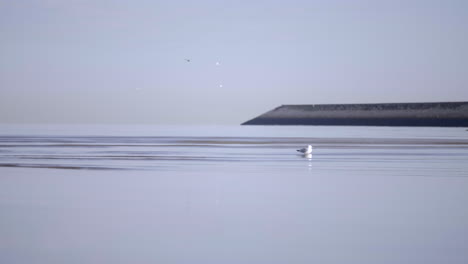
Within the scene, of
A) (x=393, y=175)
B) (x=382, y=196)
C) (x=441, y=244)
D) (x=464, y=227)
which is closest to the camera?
(x=441, y=244)

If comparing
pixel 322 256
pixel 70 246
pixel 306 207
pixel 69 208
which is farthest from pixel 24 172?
pixel 322 256

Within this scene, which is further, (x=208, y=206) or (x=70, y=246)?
(x=208, y=206)

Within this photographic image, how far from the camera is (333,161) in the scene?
2245 centimetres

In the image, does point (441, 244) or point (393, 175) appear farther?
point (393, 175)

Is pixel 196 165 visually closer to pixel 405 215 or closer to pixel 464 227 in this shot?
pixel 405 215

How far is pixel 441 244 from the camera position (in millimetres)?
7887

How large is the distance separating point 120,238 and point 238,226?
1699 millimetres

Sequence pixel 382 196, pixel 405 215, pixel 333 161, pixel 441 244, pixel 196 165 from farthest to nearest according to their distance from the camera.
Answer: pixel 333 161
pixel 196 165
pixel 382 196
pixel 405 215
pixel 441 244

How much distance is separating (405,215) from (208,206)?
3.12 meters

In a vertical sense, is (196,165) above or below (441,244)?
above

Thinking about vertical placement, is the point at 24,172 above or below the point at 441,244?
above

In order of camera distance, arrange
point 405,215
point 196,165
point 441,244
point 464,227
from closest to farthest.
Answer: point 441,244
point 464,227
point 405,215
point 196,165

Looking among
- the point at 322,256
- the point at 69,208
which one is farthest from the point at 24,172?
the point at 322,256

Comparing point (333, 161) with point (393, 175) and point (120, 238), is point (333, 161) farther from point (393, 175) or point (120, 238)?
point (120, 238)
